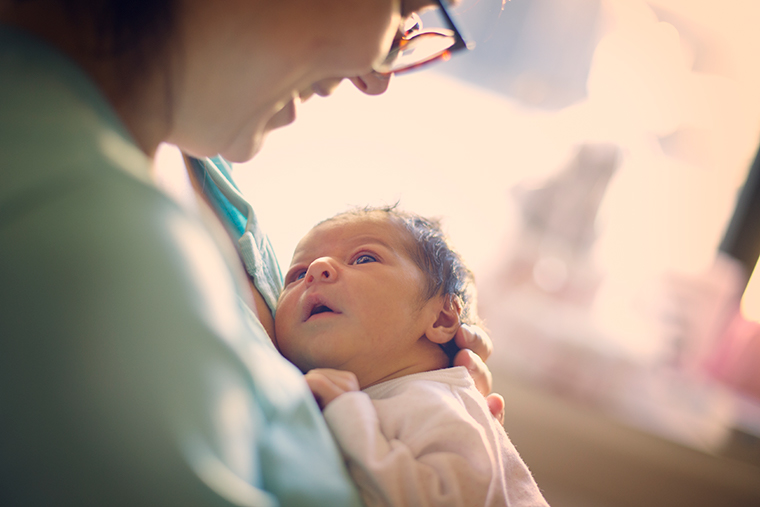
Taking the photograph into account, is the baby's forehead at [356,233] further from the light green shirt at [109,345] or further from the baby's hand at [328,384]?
the light green shirt at [109,345]

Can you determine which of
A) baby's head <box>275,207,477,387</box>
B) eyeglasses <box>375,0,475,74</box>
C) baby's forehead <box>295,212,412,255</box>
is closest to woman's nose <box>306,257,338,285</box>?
baby's head <box>275,207,477,387</box>

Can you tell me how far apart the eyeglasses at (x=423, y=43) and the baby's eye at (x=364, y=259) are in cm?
33

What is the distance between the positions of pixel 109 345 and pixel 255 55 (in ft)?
1.22

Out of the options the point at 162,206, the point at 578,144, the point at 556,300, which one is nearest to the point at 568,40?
the point at 578,144

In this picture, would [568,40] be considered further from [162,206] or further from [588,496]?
[162,206]

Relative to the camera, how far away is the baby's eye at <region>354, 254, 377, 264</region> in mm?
916

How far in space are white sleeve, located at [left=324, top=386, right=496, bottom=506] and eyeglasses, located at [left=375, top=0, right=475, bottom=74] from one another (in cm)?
49

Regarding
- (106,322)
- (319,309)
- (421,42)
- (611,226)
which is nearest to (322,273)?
(319,309)

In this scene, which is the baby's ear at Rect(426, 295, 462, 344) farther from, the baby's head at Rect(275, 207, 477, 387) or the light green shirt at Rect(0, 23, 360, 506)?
the light green shirt at Rect(0, 23, 360, 506)

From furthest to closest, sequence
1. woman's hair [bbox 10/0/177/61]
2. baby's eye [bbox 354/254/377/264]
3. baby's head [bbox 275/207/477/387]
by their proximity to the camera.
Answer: baby's eye [bbox 354/254/377/264] < baby's head [bbox 275/207/477/387] < woman's hair [bbox 10/0/177/61]

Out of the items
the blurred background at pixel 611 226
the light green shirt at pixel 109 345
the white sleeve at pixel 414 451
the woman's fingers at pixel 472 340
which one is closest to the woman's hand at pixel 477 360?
the woman's fingers at pixel 472 340

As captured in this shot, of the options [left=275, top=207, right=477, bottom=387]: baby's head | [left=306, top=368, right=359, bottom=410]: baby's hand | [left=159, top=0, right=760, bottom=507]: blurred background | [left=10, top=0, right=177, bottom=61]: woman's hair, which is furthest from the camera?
[left=159, top=0, right=760, bottom=507]: blurred background

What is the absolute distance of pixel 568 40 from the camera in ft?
7.72

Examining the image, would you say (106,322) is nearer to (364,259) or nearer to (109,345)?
(109,345)
